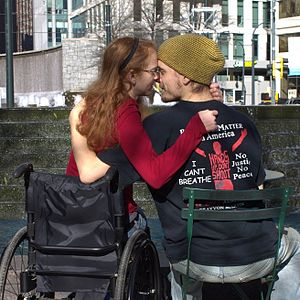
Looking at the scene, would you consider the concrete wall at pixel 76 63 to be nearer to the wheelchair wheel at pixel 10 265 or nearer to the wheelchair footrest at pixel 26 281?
the wheelchair wheel at pixel 10 265

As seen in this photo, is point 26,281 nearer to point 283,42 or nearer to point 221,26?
point 221,26

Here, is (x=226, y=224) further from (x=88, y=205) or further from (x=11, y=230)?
(x=11, y=230)

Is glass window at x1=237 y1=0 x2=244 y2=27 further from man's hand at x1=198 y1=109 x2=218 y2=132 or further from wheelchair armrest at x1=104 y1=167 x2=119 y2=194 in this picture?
man's hand at x1=198 y1=109 x2=218 y2=132

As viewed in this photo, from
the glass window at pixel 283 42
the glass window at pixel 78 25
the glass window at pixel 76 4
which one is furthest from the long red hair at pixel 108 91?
the glass window at pixel 283 42

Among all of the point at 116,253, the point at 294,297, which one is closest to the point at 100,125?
the point at 116,253

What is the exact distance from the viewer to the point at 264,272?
9.96ft

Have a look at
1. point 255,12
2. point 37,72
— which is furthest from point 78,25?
point 255,12

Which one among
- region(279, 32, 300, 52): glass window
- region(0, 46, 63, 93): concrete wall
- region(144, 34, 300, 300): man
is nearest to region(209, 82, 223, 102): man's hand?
region(144, 34, 300, 300): man

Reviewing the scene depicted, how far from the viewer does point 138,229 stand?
3.42 meters

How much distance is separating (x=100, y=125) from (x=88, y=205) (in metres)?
0.35

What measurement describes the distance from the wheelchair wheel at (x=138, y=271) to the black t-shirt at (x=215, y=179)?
0.20 metres

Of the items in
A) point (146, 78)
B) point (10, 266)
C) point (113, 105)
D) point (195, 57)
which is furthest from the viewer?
point (10, 266)

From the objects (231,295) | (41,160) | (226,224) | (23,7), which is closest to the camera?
(226,224)

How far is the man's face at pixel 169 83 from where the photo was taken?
3.07 meters
